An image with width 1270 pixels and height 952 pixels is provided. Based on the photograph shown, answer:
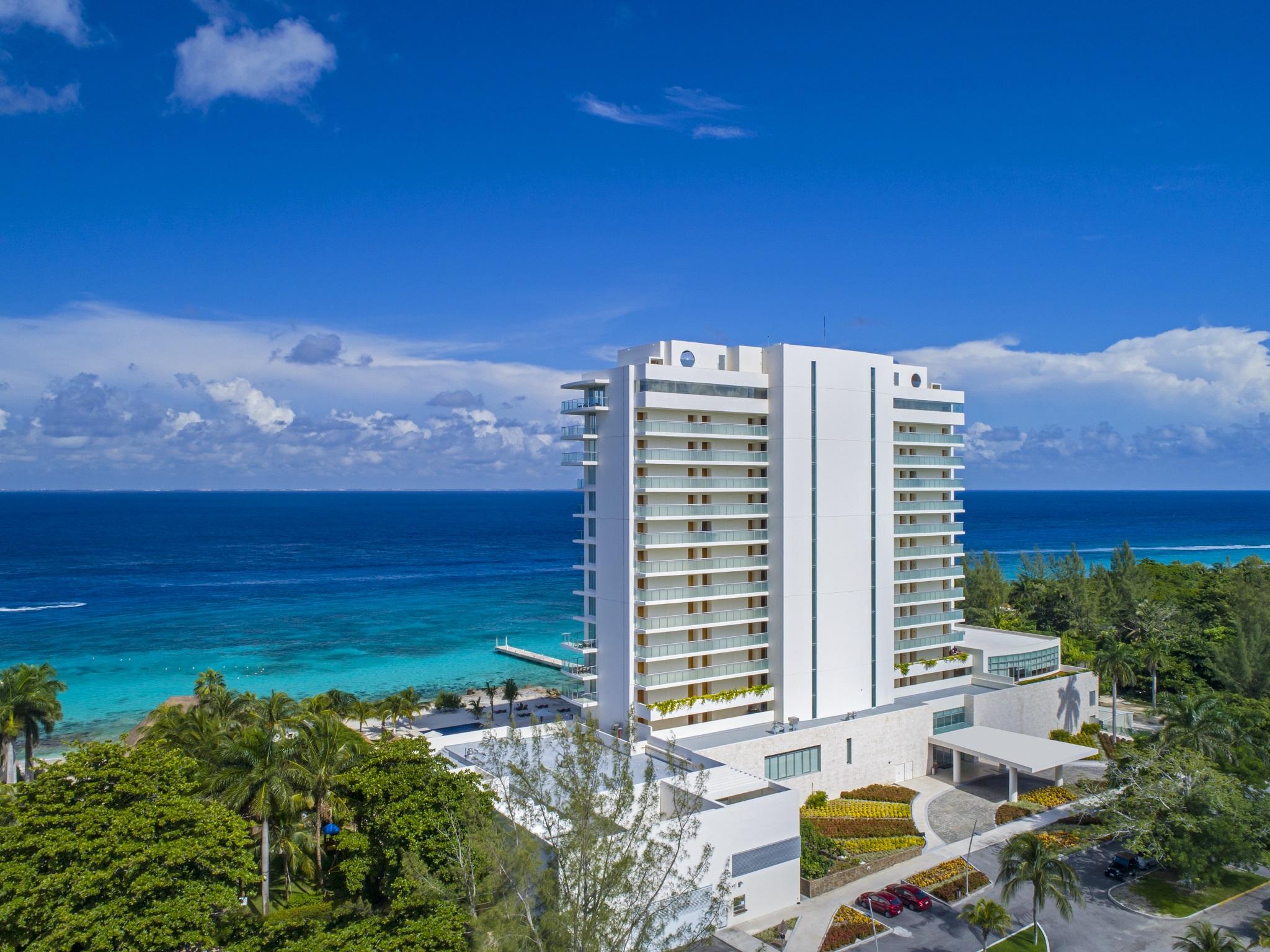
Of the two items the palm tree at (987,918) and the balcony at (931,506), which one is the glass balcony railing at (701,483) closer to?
the balcony at (931,506)

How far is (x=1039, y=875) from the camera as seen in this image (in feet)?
89.7

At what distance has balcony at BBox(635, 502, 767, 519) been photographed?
39.9 metres

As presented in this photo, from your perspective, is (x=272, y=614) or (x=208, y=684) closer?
(x=208, y=684)

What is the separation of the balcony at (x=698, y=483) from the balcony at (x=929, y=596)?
41.3ft

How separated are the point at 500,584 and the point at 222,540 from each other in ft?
295

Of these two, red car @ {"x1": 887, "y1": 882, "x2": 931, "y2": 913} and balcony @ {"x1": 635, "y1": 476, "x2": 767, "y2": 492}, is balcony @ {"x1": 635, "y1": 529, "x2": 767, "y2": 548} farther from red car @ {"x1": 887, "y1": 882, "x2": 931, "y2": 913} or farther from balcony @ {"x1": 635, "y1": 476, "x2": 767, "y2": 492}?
red car @ {"x1": 887, "y1": 882, "x2": 931, "y2": 913}

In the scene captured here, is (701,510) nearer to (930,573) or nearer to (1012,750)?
(930,573)

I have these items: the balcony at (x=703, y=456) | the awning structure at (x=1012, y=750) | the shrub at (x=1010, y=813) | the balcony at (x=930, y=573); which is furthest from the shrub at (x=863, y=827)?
the balcony at (x=703, y=456)

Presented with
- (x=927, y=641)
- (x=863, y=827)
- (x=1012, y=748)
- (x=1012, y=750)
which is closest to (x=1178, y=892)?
(x=1012, y=750)

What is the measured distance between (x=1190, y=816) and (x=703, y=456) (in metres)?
25.4

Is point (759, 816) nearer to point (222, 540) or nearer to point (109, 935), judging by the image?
point (109, 935)

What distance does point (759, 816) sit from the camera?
30391 millimetres

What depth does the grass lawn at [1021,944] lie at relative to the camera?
27453 millimetres

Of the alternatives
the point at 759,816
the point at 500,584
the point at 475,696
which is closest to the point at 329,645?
the point at 475,696
